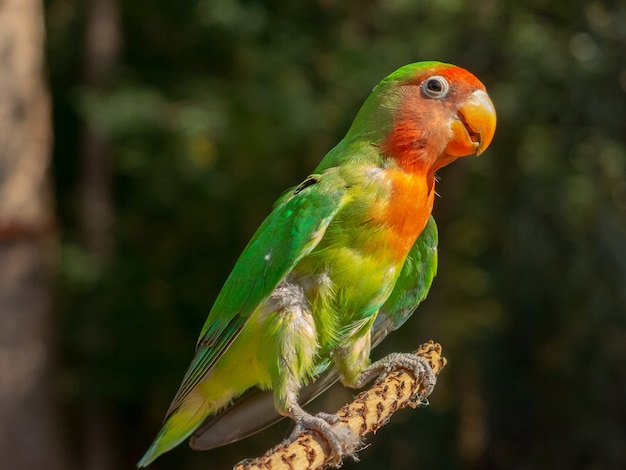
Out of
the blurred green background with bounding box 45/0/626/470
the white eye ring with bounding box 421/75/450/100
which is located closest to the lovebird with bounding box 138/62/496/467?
the white eye ring with bounding box 421/75/450/100

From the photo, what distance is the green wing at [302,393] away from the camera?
6.86 ft

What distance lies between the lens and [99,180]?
21.4 ft

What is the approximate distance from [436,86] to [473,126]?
5.5 inches

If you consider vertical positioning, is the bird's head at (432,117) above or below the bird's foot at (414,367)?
above

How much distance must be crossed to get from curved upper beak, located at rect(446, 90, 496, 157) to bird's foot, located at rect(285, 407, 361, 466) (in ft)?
2.43

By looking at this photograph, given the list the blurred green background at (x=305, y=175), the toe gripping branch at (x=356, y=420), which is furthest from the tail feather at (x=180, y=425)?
the blurred green background at (x=305, y=175)

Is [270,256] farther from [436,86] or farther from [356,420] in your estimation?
[436,86]

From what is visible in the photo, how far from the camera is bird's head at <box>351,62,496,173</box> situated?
6.19 feet

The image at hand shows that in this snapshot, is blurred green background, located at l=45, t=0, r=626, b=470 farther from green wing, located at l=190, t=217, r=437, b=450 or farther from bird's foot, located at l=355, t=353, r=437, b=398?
bird's foot, located at l=355, t=353, r=437, b=398

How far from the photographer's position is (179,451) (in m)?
6.71

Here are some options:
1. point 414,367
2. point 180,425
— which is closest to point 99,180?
point 180,425

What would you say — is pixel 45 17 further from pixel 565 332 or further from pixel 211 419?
pixel 211 419

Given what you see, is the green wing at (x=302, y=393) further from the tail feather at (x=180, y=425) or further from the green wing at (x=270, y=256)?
the green wing at (x=270, y=256)

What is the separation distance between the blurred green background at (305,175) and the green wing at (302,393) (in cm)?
257
